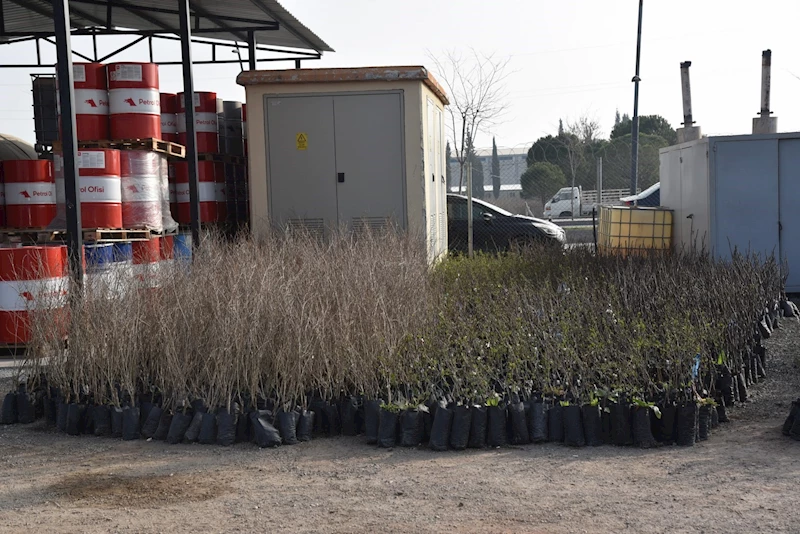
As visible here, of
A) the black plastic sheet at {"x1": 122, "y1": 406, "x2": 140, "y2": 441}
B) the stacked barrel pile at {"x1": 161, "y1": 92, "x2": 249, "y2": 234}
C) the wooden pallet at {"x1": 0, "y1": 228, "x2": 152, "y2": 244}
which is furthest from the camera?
→ the stacked barrel pile at {"x1": 161, "y1": 92, "x2": 249, "y2": 234}

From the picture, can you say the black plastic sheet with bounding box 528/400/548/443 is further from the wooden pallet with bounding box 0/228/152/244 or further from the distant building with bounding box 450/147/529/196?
the distant building with bounding box 450/147/529/196

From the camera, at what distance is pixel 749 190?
515 inches

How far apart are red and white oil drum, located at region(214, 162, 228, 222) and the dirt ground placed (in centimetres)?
694

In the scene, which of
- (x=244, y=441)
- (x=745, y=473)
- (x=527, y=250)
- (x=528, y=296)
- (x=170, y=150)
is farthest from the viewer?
(x=527, y=250)

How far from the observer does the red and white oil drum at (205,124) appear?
13.0 m

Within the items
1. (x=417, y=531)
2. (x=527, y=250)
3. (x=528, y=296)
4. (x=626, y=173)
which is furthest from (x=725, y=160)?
(x=626, y=173)

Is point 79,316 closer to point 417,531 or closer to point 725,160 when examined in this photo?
point 417,531

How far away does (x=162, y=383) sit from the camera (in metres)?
6.59

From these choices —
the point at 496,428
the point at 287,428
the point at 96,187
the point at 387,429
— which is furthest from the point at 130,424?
the point at 96,187

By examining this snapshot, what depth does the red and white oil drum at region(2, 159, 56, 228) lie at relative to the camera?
9922 millimetres

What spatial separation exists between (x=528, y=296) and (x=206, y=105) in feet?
19.8

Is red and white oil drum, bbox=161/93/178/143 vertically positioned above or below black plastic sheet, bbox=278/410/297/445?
above

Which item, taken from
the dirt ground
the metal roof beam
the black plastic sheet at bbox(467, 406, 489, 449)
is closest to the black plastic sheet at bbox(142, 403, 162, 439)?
the dirt ground

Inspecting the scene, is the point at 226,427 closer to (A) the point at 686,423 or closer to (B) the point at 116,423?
(B) the point at 116,423
